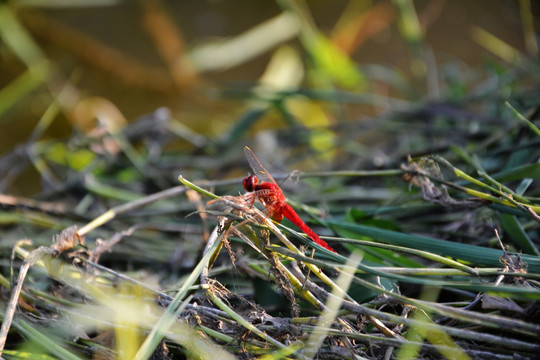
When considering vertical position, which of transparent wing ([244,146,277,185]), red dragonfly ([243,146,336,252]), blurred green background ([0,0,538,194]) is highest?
blurred green background ([0,0,538,194])

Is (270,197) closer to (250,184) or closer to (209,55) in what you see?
(250,184)

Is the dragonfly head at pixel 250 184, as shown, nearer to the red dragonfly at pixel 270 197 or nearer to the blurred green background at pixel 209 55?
the red dragonfly at pixel 270 197

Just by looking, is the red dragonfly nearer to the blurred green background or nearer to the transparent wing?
the transparent wing

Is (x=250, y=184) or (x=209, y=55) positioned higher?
(x=209, y=55)

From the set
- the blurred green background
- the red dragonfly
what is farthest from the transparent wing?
the blurred green background

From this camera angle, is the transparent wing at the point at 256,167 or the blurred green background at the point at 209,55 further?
the blurred green background at the point at 209,55

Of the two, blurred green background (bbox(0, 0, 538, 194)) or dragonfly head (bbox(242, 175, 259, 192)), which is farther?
blurred green background (bbox(0, 0, 538, 194))

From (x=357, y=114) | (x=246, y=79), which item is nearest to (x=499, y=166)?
(x=357, y=114)

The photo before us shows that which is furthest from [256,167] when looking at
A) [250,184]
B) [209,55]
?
[209,55]

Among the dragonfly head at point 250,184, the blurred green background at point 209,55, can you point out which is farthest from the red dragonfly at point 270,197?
the blurred green background at point 209,55

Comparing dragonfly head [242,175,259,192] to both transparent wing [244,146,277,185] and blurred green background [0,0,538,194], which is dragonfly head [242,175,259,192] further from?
blurred green background [0,0,538,194]

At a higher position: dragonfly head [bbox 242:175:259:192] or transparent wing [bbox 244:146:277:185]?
transparent wing [bbox 244:146:277:185]
